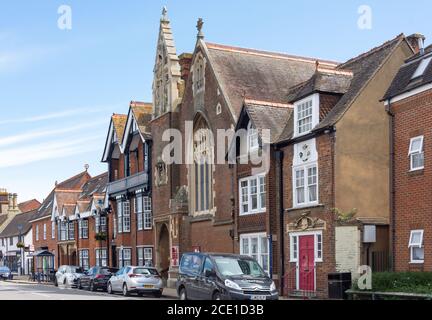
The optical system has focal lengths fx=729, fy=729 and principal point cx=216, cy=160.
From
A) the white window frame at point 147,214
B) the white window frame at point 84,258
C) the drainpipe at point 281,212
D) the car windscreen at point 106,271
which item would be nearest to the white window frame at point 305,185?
the drainpipe at point 281,212

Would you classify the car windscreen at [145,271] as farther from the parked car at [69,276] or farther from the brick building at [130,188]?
the brick building at [130,188]

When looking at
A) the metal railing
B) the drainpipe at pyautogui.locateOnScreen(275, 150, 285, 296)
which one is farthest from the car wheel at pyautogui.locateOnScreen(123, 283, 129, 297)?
the metal railing

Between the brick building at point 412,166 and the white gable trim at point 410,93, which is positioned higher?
the white gable trim at point 410,93

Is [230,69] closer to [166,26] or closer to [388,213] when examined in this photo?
[166,26]

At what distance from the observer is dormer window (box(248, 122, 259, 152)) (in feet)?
106

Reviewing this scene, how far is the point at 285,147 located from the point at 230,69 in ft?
26.7

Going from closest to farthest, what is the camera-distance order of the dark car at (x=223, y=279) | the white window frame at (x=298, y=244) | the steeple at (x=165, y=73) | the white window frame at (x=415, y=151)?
1. the dark car at (x=223, y=279)
2. the white window frame at (x=415, y=151)
3. the white window frame at (x=298, y=244)
4. the steeple at (x=165, y=73)

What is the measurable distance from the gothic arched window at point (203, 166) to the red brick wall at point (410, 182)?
43.6 feet

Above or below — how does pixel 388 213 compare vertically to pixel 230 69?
below

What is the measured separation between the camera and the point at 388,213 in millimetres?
27641

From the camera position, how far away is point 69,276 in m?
44.6

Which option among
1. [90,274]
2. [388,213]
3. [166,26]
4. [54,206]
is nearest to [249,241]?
[388,213]

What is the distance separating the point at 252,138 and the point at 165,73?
480 inches

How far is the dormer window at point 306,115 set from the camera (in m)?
29.1
